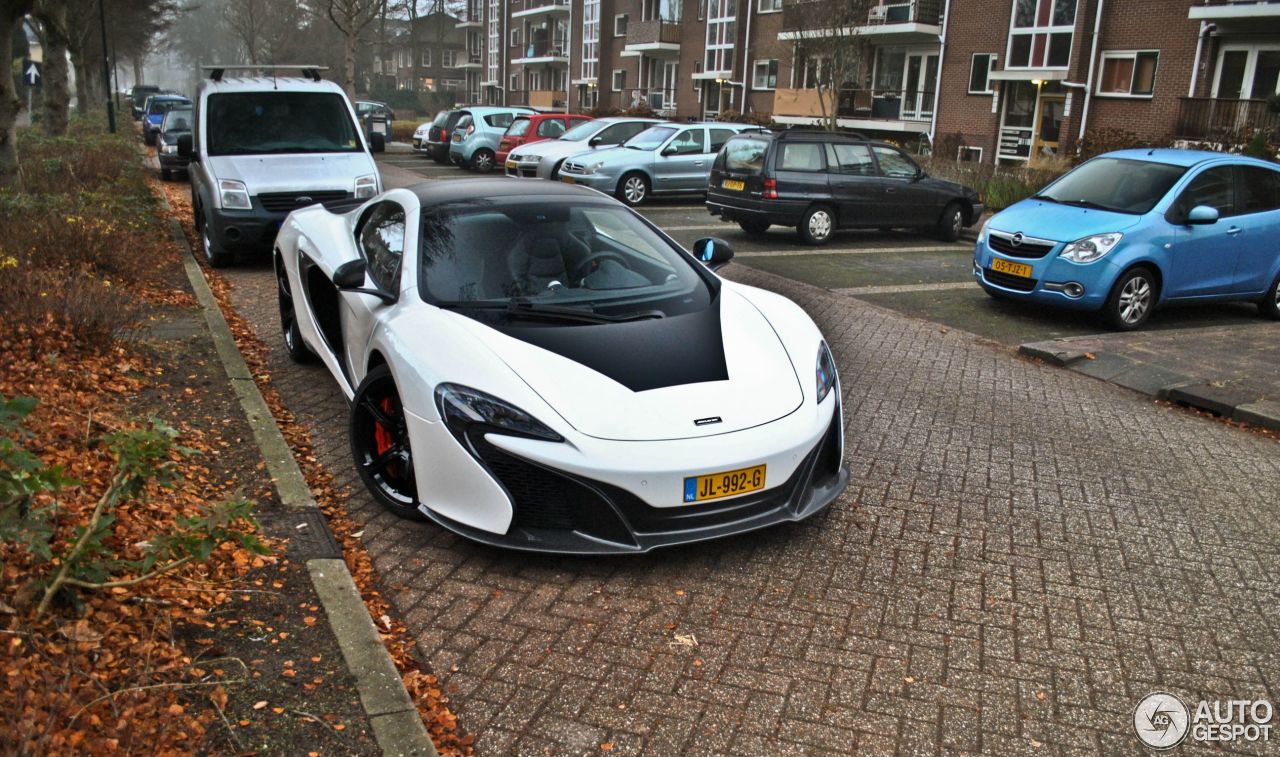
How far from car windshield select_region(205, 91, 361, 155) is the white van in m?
0.01

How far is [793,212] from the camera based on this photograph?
14.5m

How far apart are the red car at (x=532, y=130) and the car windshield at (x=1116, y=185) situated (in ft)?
51.7

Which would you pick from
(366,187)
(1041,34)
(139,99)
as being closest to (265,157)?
(366,187)

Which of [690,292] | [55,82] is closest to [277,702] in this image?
[690,292]

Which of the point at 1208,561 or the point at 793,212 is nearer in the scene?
the point at 1208,561

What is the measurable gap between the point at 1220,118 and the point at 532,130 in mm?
16871

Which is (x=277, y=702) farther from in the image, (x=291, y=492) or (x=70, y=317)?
(x=70, y=317)

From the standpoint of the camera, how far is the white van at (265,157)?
35.5ft

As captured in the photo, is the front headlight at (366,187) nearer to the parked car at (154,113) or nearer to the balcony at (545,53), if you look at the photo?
the parked car at (154,113)

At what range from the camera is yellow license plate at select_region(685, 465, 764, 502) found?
155 inches

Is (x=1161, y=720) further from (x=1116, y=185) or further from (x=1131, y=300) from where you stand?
(x=1116, y=185)

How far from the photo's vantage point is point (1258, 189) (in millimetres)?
10008

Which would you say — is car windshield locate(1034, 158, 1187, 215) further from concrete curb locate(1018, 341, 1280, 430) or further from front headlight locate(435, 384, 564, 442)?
front headlight locate(435, 384, 564, 442)

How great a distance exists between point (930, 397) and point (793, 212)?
794 centimetres
